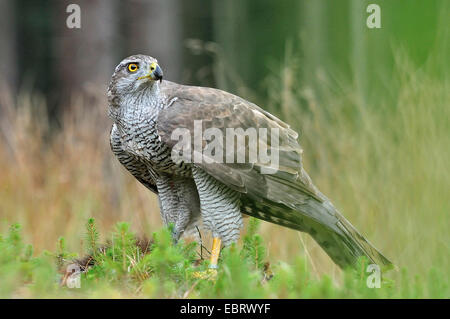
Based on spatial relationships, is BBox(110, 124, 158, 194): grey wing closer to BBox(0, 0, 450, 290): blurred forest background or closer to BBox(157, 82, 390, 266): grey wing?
BBox(157, 82, 390, 266): grey wing

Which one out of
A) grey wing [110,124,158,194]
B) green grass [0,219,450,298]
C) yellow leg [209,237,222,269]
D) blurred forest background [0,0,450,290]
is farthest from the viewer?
blurred forest background [0,0,450,290]

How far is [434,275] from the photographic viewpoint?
2.71m

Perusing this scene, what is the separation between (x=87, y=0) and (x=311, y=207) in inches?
225

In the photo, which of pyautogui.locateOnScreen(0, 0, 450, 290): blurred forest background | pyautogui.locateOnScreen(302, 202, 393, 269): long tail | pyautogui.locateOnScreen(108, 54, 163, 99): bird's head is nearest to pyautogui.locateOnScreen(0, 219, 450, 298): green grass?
pyautogui.locateOnScreen(302, 202, 393, 269): long tail

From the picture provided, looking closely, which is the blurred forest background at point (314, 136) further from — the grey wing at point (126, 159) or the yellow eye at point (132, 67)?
the yellow eye at point (132, 67)

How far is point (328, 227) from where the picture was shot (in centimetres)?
375

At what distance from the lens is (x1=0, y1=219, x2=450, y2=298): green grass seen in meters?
2.56

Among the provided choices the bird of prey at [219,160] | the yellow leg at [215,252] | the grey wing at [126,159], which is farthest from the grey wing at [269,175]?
the grey wing at [126,159]

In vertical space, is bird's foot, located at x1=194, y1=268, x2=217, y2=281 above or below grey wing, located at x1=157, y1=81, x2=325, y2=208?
below

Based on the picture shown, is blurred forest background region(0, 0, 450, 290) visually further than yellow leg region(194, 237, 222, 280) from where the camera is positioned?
A: Yes

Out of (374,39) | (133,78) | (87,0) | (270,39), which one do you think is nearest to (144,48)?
(87,0)

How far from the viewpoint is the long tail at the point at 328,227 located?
3.74 m

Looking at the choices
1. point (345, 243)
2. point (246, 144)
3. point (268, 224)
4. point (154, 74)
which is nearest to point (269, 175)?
point (246, 144)

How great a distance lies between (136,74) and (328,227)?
4.74ft
